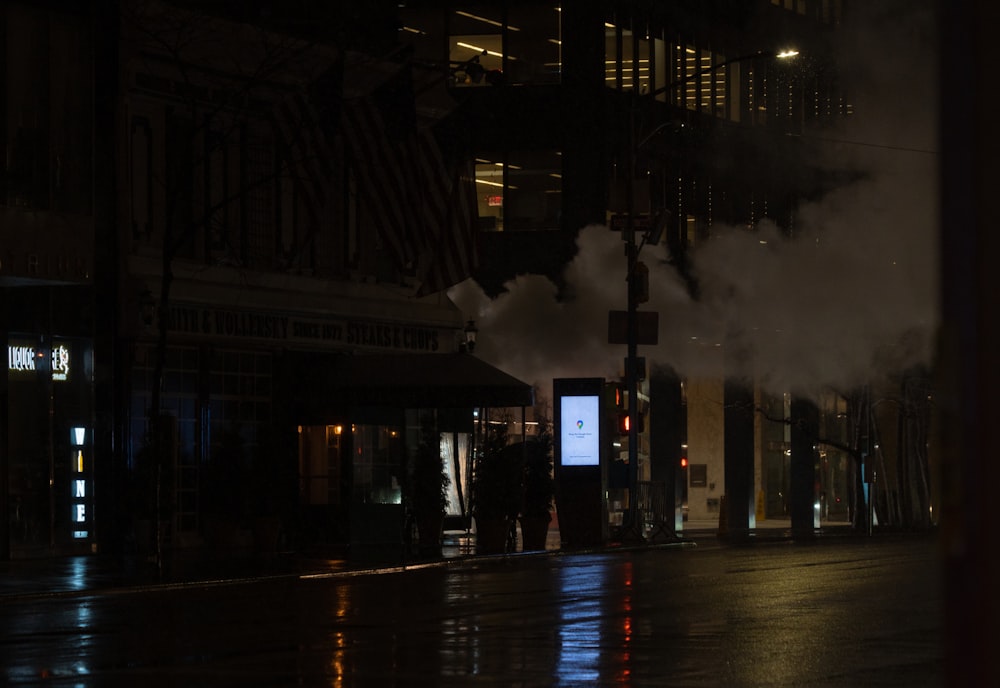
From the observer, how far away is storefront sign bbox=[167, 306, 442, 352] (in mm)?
31203

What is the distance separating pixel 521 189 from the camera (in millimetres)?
50375

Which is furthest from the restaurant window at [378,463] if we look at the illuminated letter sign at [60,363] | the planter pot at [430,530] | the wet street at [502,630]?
the wet street at [502,630]

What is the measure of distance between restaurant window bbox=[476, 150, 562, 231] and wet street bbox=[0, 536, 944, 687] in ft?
87.0

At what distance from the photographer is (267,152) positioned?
33.5 meters

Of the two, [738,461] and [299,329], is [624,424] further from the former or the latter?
[738,461]

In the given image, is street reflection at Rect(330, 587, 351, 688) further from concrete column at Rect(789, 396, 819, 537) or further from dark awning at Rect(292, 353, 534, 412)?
concrete column at Rect(789, 396, 819, 537)

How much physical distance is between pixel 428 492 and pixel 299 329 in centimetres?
497

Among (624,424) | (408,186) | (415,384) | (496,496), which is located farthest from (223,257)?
(624,424)

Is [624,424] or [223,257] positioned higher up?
[223,257]

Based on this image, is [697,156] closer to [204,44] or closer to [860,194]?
[860,194]

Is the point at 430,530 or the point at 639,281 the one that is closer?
the point at 430,530

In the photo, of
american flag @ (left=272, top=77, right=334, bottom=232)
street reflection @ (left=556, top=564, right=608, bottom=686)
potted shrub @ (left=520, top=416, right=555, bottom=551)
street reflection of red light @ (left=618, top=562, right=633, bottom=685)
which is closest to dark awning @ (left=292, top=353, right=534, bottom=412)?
potted shrub @ (left=520, top=416, right=555, bottom=551)

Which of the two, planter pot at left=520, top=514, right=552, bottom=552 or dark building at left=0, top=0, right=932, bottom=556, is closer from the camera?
dark building at left=0, top=0, right=932, bottom=556

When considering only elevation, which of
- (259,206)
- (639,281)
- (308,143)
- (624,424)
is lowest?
(624,424)
